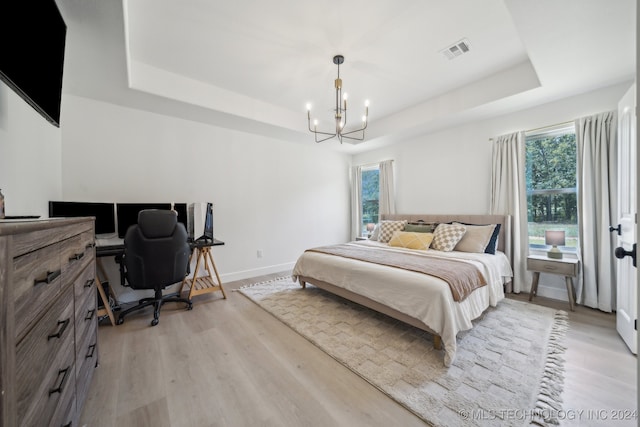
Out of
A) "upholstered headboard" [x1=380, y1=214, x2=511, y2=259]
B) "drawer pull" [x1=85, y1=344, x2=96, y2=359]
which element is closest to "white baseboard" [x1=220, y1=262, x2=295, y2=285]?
"drawer pull" [x1=85, y1=344, x2=96, y2=359]

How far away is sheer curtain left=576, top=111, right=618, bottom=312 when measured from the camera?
2.61 m

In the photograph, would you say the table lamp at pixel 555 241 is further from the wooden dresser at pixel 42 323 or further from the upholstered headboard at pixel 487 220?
the wooden dresser at pixel 42 323

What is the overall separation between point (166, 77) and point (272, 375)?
3.31 m

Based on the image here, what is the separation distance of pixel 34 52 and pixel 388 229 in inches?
161

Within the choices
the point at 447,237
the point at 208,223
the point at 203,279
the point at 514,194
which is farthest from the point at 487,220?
the point at 203,279

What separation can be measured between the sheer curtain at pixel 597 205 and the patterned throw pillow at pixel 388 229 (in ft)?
6.88

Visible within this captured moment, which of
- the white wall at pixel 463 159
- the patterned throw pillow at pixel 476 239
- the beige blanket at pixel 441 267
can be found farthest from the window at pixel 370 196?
the beige blanket at pixel 441 267

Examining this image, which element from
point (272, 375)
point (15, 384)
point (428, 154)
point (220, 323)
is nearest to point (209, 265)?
point (220, 323)

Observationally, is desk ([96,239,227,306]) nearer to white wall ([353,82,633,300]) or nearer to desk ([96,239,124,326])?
desk ([96,239,124,326])

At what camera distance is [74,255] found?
1197mm

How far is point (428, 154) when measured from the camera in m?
4.35

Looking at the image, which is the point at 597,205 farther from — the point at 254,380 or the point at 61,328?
the point at 61,328

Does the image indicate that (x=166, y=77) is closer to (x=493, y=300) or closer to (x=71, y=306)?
(x=71, y=306)

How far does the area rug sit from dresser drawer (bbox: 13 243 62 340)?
5.66ft
